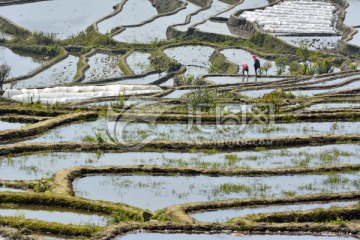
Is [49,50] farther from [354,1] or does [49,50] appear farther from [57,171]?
[57,171]

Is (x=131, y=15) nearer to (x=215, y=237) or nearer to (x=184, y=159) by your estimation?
(x=184, y=159)

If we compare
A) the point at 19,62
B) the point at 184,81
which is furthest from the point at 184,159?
the point at 19,62

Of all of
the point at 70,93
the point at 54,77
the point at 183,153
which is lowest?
the point at 54,77

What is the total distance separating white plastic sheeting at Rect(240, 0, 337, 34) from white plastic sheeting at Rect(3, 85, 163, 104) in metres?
12.3

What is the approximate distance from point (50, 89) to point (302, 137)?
34.4ft

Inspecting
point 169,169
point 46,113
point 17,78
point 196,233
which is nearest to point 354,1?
point 17,78

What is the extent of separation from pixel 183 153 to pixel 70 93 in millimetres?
9777

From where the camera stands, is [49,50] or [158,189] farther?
[49,50]

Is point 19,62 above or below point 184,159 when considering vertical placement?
below

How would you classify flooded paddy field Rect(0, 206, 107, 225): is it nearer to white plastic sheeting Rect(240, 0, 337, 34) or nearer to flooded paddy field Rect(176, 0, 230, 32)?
white plastic sheeting Rect(240, 0, 337, 34)

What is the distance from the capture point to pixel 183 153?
41.9 ft

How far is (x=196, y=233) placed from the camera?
8852mm

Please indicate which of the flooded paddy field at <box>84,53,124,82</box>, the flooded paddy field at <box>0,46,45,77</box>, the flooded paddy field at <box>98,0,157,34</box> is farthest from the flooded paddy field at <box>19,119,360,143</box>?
the flooded paddy field at <box>98,0,157,34</box>

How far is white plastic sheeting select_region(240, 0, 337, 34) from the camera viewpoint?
34375 mm
